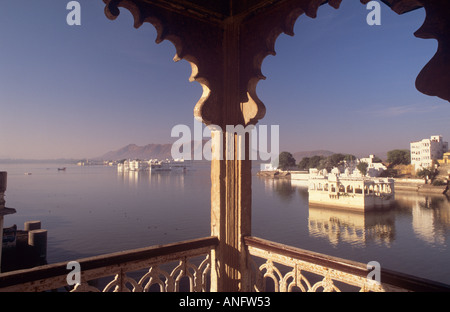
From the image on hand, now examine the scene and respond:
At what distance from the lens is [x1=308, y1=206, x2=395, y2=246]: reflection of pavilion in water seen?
97.1 feet

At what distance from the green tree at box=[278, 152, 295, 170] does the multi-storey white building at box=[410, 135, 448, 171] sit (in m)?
39.3

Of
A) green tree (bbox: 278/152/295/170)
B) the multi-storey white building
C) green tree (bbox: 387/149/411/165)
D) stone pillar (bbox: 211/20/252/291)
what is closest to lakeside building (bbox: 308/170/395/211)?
the multi-storey white building

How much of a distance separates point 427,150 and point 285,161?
140ft

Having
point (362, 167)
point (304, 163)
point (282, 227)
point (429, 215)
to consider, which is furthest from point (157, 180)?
point (429, 215)

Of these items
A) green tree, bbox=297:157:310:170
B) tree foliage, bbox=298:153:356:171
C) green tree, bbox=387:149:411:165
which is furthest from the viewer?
green tree, bbox=297:157:310:170

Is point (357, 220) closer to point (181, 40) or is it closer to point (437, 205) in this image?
point (437, 205)

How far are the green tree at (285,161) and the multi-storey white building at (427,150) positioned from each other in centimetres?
3934

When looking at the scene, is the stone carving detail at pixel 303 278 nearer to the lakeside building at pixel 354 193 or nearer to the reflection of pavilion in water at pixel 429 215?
the reflection of pavilion in water at pixel 429 215

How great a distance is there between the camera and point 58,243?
26812mm

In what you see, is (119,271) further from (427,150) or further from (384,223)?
(427,150)

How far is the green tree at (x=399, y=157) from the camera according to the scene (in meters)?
68.8

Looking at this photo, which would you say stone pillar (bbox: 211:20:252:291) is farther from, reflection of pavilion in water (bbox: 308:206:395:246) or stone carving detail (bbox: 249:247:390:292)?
reflection of pavilion in water (bbox: 308:206:395:246)

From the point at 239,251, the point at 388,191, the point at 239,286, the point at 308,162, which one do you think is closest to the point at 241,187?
the point at 239,251

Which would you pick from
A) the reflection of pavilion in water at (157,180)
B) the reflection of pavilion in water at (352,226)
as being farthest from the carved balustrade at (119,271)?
the reflection of pavilion in water at (157,180)
